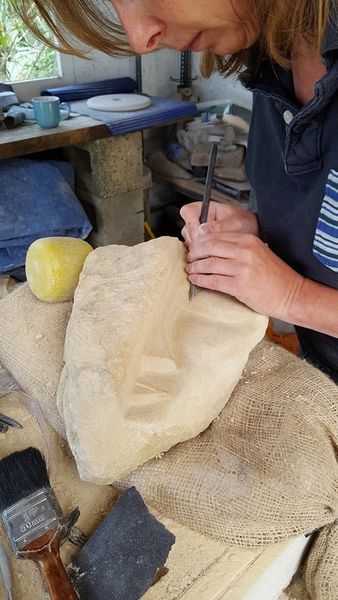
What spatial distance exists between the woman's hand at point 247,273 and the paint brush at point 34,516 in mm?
404

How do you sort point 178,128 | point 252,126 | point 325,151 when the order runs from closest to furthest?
point 325,151
point 252,126
point 178,128

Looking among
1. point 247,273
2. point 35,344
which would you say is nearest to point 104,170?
point 35,344

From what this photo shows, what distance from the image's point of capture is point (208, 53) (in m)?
0.96

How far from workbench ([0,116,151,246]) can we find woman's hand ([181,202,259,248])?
916mm

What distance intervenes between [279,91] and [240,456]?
63 cm

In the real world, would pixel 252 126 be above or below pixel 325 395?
above

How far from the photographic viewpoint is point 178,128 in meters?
2.48

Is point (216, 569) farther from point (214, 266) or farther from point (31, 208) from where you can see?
point (31, 208)

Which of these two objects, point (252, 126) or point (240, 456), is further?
point (252, 126)

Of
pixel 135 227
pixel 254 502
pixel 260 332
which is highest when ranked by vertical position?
pixel 260 332

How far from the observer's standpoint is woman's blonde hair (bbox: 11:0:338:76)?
2.18 ft

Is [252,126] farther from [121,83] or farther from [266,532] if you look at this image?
[121,83]

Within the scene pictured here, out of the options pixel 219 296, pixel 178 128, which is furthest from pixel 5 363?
pixel 178 128

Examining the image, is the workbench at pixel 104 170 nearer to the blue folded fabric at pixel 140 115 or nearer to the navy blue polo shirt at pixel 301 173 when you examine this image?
the blue folded fabric at pixel 140 115
